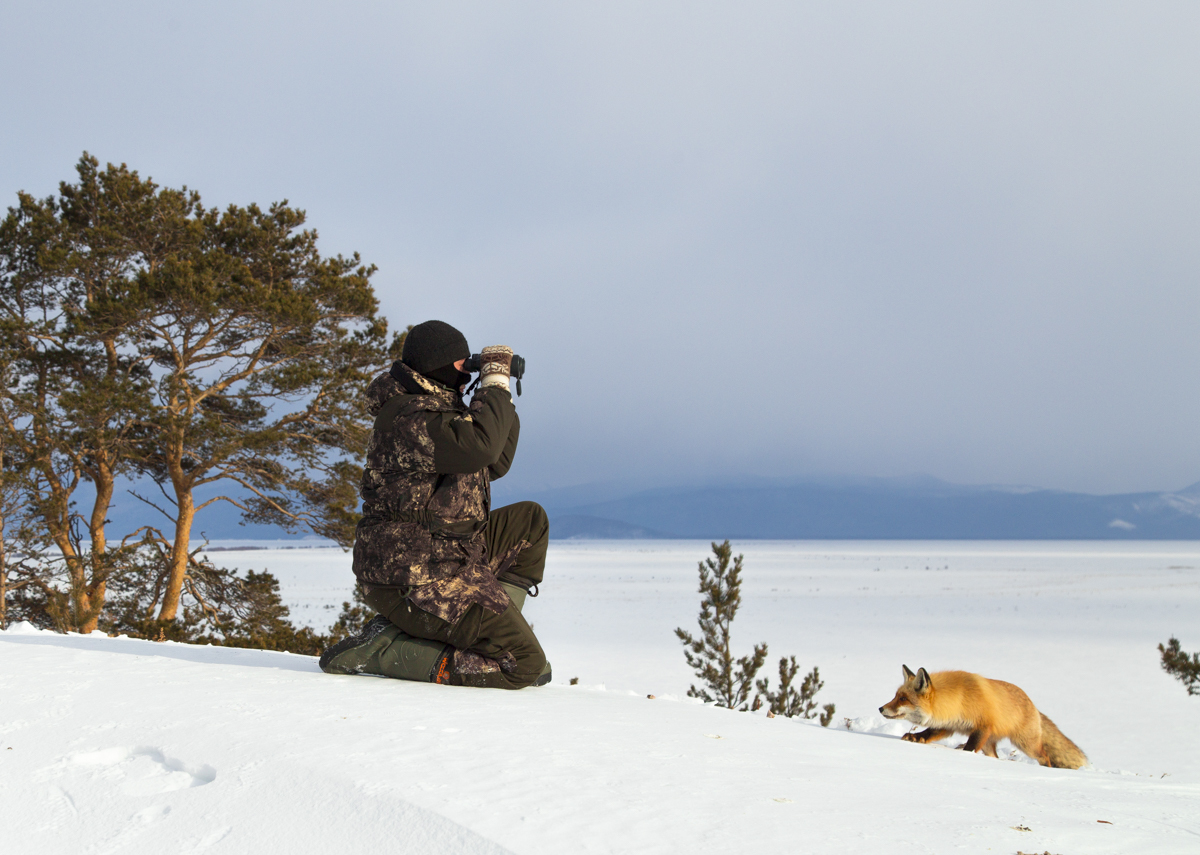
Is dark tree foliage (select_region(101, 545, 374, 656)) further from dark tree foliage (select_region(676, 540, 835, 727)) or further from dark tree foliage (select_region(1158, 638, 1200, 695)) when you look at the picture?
dark tree foliage (select_region(1158, 638, 1200, 695))

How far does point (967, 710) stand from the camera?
423 cm

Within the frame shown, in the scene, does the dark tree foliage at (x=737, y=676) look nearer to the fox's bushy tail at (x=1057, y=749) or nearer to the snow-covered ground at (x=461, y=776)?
the fox's bushy tail at (x=1057, y=749)

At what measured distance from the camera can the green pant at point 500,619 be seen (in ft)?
12.2

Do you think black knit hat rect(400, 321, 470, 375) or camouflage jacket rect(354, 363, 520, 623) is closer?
camouflage jacket rect(354, 363, 520, 623)

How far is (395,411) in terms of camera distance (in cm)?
362

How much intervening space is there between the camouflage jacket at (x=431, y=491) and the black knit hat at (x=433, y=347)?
7 cm

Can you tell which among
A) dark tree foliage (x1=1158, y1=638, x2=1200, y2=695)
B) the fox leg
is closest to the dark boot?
the fox leg

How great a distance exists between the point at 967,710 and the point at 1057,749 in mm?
715

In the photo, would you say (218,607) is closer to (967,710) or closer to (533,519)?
(533,519)

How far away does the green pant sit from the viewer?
3707 millimetres

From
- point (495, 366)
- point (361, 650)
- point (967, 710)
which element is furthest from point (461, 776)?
point (967, 710)

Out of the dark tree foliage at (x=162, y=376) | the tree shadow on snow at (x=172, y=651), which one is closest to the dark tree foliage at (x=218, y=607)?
the dark tree foliage at (x=162, y=376)

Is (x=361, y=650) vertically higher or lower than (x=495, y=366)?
lower

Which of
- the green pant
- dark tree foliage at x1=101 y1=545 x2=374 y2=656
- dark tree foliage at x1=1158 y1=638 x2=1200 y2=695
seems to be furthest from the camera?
dark tree foliage at x1=101 y1=545 x2=374 y2=656
